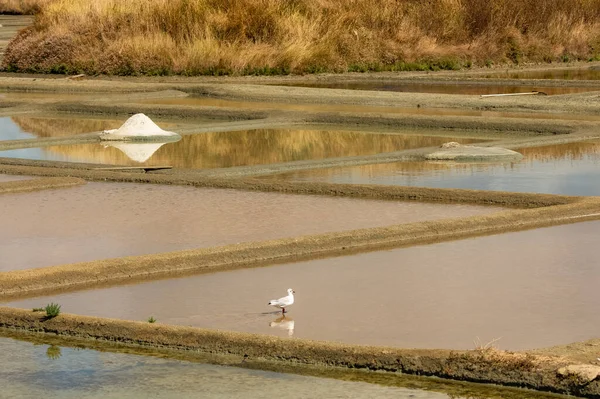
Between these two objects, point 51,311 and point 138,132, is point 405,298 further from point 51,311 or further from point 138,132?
point 138,132

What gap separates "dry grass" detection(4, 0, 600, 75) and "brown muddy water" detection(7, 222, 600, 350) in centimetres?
1514

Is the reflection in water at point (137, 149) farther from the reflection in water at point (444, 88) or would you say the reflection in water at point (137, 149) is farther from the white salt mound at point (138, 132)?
the reflection in water at point (444, 88)

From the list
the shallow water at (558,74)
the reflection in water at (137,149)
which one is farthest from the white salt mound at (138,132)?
the shallow water at (558,74)

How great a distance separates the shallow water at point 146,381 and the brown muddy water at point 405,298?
0.51 meters

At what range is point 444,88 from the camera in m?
20.0

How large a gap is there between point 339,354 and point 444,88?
49.7 feet

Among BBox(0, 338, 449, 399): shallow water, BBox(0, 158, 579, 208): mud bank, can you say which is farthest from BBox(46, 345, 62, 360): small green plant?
BBox(0, 158, 579, 208): mud bank

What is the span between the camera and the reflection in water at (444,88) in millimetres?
19125

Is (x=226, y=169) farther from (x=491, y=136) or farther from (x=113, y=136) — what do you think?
(x=491, y=136)

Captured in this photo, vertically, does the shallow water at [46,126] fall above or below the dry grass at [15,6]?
below

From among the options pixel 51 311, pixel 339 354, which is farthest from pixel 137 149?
pixel 339 354

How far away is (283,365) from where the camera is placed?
204 inches

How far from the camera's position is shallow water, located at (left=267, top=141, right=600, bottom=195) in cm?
→ 1004

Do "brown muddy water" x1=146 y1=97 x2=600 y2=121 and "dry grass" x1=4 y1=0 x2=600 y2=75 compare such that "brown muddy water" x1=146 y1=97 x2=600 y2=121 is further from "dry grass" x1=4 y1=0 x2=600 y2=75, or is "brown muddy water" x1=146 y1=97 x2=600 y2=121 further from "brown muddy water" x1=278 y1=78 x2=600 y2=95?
"dry grass" x1=4 y1=0 x2=600 y2=75
